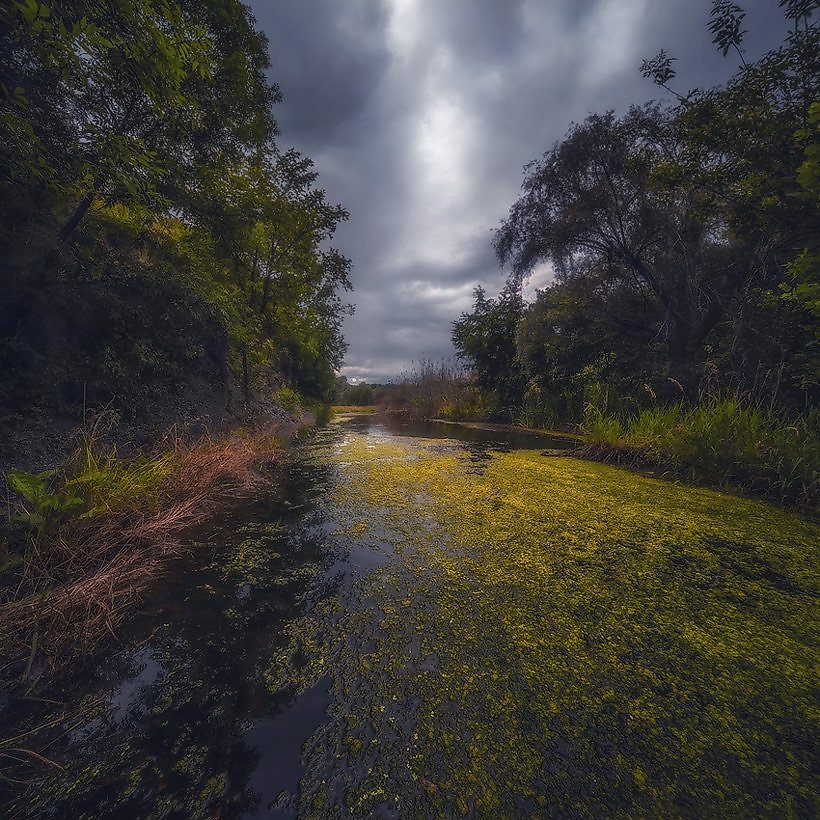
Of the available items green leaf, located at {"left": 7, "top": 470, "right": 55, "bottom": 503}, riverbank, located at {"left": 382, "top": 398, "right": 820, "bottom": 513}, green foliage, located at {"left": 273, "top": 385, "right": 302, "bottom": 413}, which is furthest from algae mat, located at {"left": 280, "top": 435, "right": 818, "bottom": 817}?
green foliage, located at {"left": 273, "top": 385, "right": 302, "bottom": 413}

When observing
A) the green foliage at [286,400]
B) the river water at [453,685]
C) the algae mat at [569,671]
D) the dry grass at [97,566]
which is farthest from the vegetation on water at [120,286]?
the green foliage at [286,400]

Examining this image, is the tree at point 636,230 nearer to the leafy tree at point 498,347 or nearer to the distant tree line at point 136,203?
the leafy tree at point 498,347

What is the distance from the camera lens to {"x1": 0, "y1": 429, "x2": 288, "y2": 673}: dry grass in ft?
3.40

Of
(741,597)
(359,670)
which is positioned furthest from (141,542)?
(741,597)

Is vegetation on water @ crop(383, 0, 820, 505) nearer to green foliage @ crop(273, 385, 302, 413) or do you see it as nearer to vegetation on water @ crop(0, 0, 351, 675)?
vegetation on water @ crop(0, 0, 351, 675)

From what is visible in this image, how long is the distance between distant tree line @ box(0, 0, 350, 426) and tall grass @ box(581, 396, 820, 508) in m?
4.98

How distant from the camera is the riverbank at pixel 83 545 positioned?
103cm

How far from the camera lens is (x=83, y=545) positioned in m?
1.41

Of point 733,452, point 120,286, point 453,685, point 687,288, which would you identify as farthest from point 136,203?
point 687,288

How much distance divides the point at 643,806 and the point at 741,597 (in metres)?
1.09

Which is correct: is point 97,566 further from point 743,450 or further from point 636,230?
point 636,230

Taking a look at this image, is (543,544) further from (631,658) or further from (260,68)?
(260,68)

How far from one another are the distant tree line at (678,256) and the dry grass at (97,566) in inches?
159

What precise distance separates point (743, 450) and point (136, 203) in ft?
18.2
